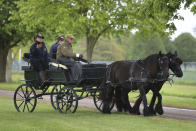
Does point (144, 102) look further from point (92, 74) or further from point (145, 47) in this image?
point (145, 47)

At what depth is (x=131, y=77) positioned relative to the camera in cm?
1231

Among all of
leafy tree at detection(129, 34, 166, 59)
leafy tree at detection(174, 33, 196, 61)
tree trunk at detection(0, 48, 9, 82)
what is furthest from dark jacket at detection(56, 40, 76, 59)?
leafy tree at detection(174, 33, 196, 61)

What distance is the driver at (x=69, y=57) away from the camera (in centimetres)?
1247

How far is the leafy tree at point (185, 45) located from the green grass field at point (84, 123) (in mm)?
79810

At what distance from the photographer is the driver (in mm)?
12469

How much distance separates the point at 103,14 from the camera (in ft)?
72.3

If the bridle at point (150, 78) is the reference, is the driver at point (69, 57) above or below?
above

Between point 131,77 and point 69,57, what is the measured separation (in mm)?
1994

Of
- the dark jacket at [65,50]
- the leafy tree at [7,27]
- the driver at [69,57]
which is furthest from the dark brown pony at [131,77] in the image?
the leafy tree at [7,27]

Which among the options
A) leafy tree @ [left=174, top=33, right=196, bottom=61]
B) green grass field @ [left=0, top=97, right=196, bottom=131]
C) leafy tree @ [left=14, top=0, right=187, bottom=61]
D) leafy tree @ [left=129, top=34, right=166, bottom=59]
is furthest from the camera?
leafy tree @ [left=174, top=33, right=196, bottom=61]

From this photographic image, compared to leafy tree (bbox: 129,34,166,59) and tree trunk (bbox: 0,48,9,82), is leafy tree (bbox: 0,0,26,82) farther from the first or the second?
leafy tree (bbox: 129,34,166,59)

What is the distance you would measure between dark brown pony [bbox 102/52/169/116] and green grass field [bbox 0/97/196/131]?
33.9 inches

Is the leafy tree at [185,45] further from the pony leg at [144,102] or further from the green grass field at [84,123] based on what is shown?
the green grass field at [84,123]

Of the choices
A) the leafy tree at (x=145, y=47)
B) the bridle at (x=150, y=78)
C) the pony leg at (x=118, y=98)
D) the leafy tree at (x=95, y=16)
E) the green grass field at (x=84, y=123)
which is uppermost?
the leafy tree at (x=145, y=47)
